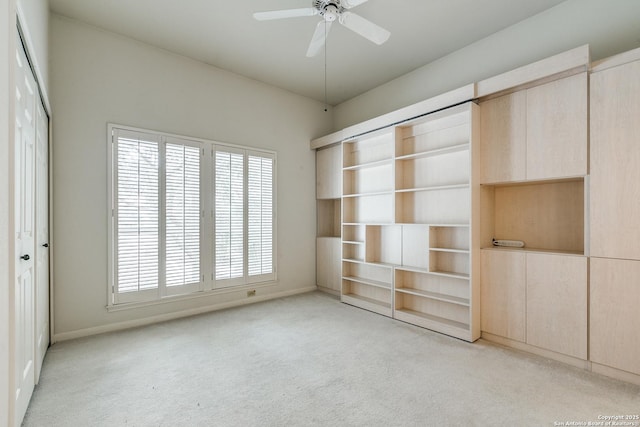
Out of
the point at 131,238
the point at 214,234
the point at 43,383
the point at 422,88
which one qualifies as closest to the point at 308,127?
the point at 422,88

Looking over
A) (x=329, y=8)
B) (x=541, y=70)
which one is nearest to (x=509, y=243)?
(x=541, y=70)

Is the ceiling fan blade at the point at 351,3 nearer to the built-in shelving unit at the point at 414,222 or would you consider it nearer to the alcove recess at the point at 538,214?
the built-in shelving unit at the point at 414,222

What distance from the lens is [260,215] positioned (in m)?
4.53

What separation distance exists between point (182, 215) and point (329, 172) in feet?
7.75

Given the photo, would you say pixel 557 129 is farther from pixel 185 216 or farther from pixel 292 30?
pixel 185 216

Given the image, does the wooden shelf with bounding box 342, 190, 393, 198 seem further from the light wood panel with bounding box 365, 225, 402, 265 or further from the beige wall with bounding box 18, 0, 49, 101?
the beige wall with bounding box 18, 0, 49, 101

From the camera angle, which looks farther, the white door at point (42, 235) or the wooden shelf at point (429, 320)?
the wooden shelf at point (429, 320)

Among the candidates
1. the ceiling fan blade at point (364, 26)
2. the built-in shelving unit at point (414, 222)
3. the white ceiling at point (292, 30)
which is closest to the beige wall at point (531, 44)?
the white ceiling at point (292, 30)

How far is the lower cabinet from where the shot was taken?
2.50 metres

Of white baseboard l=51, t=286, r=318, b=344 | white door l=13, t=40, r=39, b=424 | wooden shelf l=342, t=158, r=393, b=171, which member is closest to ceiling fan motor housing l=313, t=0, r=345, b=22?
wooden shelf l=342, t=158, r=393, b=171

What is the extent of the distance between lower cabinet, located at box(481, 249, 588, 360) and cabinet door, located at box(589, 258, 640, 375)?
7 cm

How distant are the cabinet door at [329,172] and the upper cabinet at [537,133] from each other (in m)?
2.22

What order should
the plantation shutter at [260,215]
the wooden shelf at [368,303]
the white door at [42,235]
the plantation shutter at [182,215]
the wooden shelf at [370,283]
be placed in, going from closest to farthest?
the white door at [42,235], the plantation shutter at [182,215], the wooden shelf at [368,303], the wooden shelf at [370,283], the plantation shutter at [260,215]

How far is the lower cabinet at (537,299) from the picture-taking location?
8.19 feet
